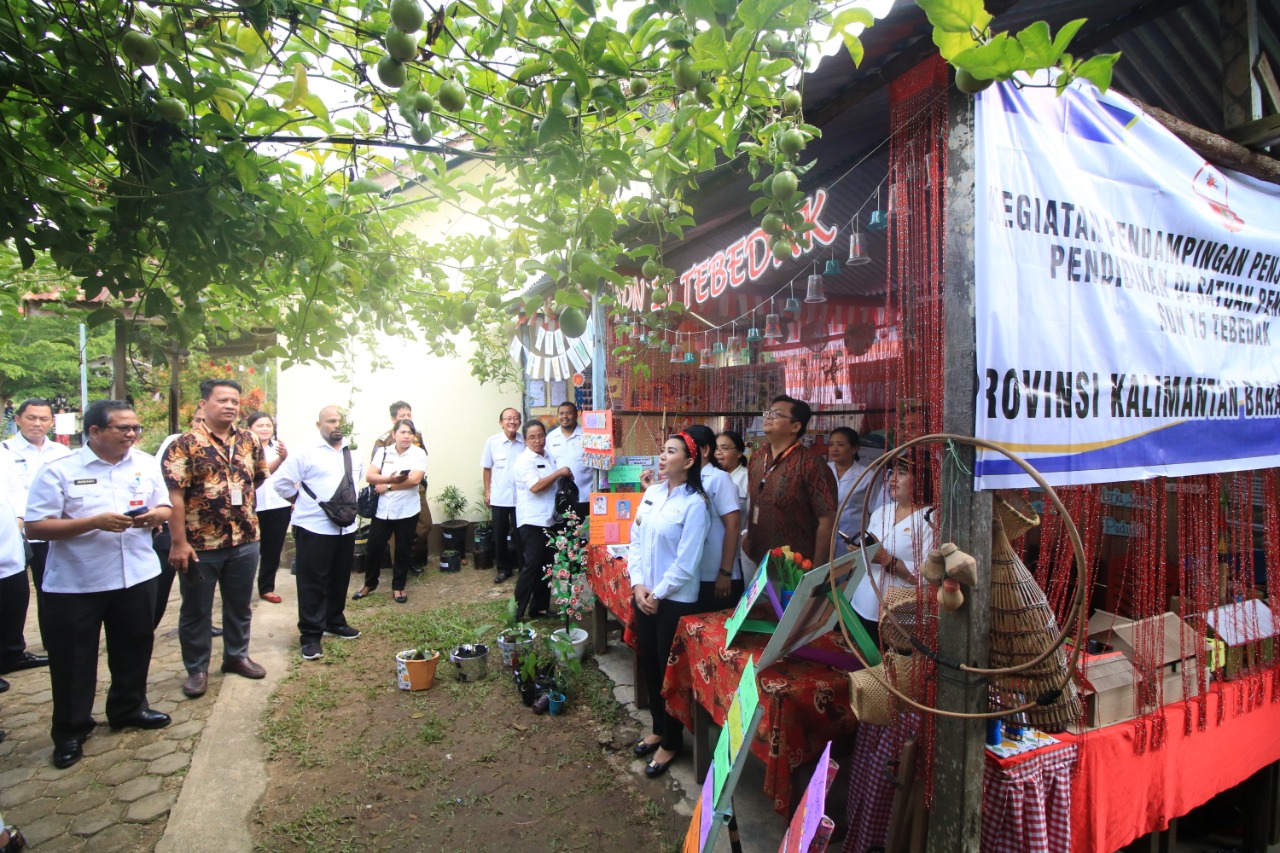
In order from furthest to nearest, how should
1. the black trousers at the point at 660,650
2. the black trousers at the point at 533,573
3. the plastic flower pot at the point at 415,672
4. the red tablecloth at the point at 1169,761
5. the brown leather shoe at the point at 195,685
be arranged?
the black trousers at the point at 533,573
the plastic flower pot at the point at 415,672
the brown leather shoe at the point at 195,685
the black trousers at the point at 660,650
the red tablecloth at the point at 1169,761

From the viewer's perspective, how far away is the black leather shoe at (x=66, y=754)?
347 cm

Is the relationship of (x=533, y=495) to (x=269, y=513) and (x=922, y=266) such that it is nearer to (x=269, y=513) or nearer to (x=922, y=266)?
(x=269, y=513)

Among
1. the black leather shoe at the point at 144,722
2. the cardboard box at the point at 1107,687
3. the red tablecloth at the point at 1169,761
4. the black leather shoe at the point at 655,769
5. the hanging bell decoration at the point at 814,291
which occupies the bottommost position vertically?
the black leather shoe at the point at 655,769

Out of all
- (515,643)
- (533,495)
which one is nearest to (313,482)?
(533,495)

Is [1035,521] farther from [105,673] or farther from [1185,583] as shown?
[105,673]

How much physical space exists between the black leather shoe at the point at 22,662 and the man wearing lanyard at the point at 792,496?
205 inches

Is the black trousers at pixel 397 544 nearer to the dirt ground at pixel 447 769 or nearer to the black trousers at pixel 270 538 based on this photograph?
the black trousers at pixel 270 538

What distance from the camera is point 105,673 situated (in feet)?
15.4

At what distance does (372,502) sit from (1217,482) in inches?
265

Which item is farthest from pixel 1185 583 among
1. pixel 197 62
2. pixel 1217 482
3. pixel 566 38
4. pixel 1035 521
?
pixel 197 62

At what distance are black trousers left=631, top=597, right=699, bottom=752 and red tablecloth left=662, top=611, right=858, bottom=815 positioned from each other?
341mm

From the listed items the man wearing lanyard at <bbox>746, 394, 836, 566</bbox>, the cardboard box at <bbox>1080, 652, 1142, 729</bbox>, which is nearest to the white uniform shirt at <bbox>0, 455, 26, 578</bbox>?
the man wearing lanyard at <bbox>746, 394, 836, 566</bbox>

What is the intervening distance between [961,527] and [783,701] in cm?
106

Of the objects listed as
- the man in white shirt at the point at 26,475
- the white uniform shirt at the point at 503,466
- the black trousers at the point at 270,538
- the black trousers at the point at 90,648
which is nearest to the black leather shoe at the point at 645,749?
the black trousers at the point at 90,648
